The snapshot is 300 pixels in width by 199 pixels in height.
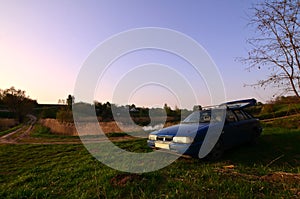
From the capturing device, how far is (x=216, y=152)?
4996 millimetres

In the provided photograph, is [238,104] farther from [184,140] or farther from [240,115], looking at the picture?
[184,140]

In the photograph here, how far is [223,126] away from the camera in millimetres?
5270

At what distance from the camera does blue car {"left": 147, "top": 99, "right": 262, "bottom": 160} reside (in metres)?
4.65

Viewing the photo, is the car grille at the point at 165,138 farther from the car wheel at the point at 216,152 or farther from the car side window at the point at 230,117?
the car side window at the point at 230,117

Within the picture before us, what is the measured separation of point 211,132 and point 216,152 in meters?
0.57

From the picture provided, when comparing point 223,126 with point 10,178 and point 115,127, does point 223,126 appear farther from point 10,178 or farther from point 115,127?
point 115,127

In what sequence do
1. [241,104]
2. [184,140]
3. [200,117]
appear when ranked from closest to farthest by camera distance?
[184,140], [200,117], [241,104]

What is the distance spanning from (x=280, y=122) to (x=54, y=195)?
13210mm

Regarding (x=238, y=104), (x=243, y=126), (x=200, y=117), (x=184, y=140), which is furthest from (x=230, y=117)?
(x=184, y=140)

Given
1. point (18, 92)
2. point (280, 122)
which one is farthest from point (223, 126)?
point (18, 92)

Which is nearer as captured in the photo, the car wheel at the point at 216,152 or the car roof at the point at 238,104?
the car wheel at the point at 216,152

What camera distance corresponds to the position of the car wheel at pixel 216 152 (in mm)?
4867

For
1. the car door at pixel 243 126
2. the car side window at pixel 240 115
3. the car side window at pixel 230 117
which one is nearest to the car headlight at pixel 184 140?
the car side window at pixel 230 117

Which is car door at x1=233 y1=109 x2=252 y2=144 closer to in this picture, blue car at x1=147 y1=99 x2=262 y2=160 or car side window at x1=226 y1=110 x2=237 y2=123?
blue car at x1=147 y1=99 x2=262 y2=160
